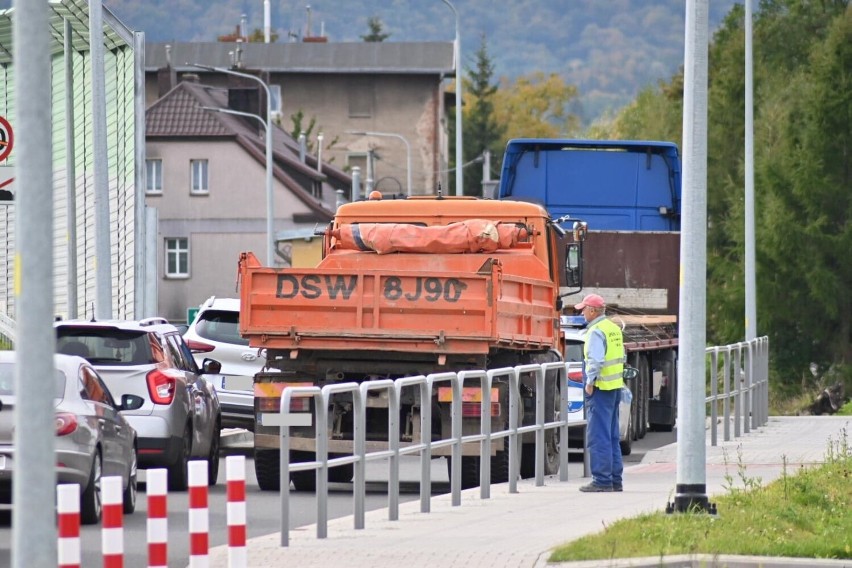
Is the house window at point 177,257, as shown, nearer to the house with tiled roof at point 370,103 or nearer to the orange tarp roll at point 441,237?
the house with tiled roof at point 370,103

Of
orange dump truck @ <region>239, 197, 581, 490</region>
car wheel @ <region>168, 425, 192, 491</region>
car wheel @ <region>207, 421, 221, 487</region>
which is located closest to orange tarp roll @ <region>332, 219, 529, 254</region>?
orange dump truck @ <region>239, 197, 581, 490</region>

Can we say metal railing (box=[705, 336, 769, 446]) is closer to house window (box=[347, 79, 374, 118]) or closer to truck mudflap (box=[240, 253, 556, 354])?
truck mudflap (box=[240, 253, 556, 354])

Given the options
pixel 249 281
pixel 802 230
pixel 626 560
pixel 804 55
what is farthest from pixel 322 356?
pixel 804 55

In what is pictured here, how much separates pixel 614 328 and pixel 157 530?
759 cm

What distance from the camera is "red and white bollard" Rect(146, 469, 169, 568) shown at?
29.1 feet

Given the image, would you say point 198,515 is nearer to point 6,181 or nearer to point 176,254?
point 6,181

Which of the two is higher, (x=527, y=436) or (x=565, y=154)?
(x=565, y=154)

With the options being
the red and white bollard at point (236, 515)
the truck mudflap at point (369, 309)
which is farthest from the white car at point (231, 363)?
the red and white bollard at point (236, 515)

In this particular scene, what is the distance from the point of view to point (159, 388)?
1694 cm

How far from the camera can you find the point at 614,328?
1602 centimetres

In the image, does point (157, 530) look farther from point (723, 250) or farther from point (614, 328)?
point (723, 250)

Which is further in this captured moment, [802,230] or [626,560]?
[802,230]

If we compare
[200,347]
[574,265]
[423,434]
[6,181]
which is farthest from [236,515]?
[6,181]

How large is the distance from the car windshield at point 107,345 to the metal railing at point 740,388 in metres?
7.93
